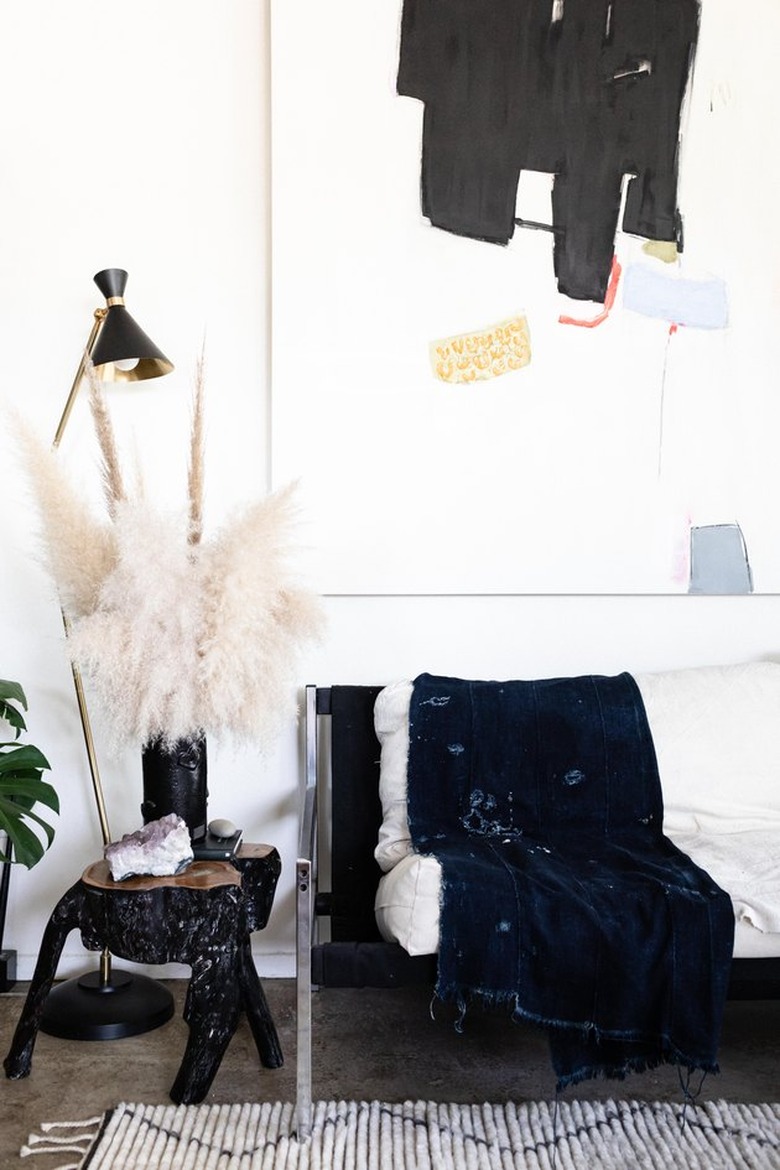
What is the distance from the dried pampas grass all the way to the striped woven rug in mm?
663

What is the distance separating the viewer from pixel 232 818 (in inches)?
98.1

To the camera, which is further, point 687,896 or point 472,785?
point 472,785

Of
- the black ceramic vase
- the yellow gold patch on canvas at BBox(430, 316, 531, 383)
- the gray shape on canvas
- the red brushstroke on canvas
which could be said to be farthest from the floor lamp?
the gray shape on canvas

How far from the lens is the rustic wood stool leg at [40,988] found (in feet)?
6.27

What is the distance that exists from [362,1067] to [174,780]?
0.66 m

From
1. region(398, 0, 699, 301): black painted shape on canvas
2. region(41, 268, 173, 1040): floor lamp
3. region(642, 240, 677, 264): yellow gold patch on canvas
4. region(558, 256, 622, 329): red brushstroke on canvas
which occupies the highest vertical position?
region(398, 0, 699, 301): black painted shape on canvas

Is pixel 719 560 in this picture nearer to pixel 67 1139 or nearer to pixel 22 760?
pixel 22 760

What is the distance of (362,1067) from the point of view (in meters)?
2.00

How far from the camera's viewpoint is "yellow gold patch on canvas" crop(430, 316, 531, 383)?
2.43 metres

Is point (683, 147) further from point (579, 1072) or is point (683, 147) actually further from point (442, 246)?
point (579, 1072)

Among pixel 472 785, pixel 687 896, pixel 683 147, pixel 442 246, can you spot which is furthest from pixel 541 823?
pixel 683 147

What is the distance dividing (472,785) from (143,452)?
3.58 feet

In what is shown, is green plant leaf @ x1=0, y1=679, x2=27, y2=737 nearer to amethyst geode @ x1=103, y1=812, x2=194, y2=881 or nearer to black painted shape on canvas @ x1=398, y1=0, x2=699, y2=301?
amethyst geode @ x1=103, y1=812, x2=194, y2=881

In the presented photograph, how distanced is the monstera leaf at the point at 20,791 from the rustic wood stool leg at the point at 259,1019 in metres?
0.47
